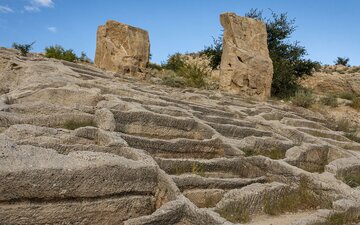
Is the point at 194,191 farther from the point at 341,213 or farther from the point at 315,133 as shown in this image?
the point at 315,133

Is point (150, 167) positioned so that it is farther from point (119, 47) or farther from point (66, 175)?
point (119, 47)

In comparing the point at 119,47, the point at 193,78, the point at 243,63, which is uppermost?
the point at 119,47

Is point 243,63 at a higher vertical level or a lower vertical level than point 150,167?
higher

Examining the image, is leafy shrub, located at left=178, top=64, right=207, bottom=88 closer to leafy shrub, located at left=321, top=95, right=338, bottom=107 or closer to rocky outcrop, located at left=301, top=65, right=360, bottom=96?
leafy shrub, located at left=321, top=95, right=338, bottom=107


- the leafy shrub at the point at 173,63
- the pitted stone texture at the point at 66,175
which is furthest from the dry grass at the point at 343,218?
the leafy shrub at the point at 173,63

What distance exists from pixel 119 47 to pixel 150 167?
10992mm

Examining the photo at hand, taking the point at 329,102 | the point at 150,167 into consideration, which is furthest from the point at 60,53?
the point at 150,167

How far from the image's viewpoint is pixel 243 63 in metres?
11.5

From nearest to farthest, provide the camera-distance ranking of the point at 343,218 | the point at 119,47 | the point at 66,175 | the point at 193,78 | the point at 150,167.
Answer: the point at 66,175 < the point at 150,167 < the point at 343,218 < the point at 119,47 < the point at 193,78

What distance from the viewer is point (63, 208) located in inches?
102

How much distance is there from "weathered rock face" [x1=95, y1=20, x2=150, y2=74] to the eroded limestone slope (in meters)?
6.63

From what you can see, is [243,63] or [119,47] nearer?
[243,63]

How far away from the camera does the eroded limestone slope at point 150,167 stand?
256cm

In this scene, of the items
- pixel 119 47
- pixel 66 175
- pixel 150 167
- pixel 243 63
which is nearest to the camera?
pixel 66 175
